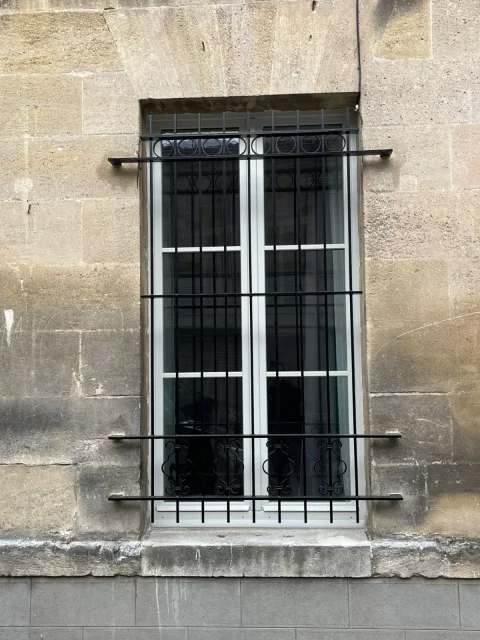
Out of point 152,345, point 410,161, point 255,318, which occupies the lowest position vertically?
point 152,345

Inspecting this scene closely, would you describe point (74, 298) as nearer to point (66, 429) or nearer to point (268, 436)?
point (66, 429)

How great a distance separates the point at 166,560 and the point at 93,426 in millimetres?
847

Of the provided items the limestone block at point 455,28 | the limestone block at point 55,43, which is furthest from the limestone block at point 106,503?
the limestone block at point 455,28

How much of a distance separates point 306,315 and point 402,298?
1.88 ft

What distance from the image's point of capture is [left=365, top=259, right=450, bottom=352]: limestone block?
147 inches

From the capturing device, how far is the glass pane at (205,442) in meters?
3.90

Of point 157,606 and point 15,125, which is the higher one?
point 15,125

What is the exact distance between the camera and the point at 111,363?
382 centimetres

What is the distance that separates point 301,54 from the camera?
151 inches

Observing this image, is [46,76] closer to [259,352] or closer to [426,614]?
[259,352]

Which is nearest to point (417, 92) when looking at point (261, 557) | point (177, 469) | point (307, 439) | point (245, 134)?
point (245, 134)

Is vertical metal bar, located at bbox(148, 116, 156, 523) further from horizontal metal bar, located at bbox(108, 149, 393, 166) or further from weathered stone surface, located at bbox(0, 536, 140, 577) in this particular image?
weathered stone surface, located at bbox(0, 536, 140, 577)

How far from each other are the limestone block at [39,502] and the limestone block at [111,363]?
1.68ft

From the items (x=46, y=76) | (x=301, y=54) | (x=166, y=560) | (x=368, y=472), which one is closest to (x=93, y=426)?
(x=166, y=560)
